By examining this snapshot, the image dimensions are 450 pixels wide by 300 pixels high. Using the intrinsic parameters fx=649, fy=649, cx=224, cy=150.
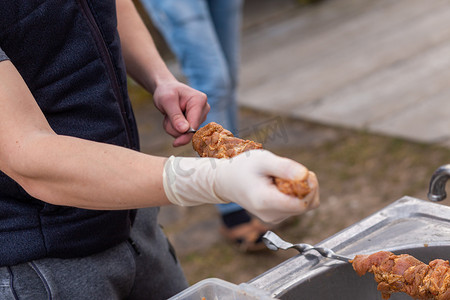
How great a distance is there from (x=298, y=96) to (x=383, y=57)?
2.64ft

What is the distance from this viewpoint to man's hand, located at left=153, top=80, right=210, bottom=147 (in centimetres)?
142

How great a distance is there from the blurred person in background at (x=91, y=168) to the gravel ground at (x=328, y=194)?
1395 mm

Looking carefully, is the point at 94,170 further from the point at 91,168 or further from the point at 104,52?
the point at 104,52

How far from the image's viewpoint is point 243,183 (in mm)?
916

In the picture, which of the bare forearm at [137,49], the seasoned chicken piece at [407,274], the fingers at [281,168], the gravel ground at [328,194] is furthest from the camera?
the gravel ground at [328,194]

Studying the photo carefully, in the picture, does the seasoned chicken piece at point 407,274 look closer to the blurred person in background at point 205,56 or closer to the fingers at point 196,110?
the fingers at point 196,110

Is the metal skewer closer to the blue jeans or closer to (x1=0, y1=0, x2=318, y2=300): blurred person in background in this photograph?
(x1=0, y1=0, x2=318, y2=300): blurred person in background

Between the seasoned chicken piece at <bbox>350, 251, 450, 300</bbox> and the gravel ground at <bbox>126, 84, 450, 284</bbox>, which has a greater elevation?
the seasoned chicken piece at <bbox>350, 251, 450, 300</bbox>

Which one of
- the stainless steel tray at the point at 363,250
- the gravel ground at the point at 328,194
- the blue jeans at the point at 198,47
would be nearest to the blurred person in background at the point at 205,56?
the blue jeans at the point at 198,47

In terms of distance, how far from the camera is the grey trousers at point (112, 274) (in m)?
1.28

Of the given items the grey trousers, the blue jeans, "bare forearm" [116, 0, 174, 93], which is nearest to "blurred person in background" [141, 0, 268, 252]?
the blue jeans

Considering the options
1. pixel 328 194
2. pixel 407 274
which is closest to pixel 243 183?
pixel 407 274

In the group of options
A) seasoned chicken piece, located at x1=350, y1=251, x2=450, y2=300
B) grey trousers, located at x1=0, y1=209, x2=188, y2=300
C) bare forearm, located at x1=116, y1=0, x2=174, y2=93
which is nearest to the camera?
seasoned chicken piece, located at x1=350, y1=251, x2=450, y2=300

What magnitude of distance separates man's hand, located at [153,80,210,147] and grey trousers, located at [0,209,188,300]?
248 millimetres
